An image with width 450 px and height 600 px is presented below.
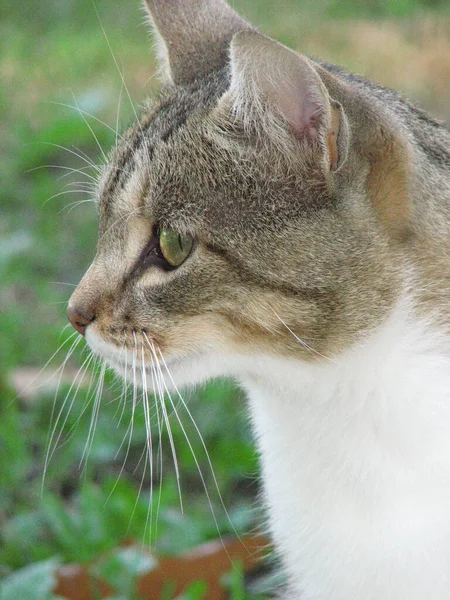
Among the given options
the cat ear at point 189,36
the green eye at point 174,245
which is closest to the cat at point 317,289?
the green eye at point 174,245

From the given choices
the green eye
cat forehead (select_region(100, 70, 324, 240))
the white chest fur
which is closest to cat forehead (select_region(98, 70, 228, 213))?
cat forehead (select_region(100, 70, 324, 240))

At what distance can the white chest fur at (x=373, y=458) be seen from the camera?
96.1 inches

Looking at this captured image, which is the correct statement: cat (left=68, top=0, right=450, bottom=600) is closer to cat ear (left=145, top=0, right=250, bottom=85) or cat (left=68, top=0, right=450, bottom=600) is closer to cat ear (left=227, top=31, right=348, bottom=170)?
cat ear (left=227, top=31, right=348, bottom=170)

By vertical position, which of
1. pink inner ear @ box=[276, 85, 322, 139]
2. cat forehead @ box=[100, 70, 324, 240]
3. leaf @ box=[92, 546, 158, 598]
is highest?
pink inner ear @ box=[276, 85, 322, 139]

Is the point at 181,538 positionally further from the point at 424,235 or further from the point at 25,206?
the point at 25,206

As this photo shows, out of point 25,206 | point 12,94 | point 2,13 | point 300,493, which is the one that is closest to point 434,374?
point 300,493

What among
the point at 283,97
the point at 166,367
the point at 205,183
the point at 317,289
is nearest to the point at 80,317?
the point at 166,367

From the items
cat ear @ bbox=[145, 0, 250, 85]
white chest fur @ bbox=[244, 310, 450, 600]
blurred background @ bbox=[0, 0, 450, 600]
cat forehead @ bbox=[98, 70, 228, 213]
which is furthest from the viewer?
blurred background @ bbox=[0, 0, 450, 600]

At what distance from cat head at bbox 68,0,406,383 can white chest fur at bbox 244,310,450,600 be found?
0.30 ft

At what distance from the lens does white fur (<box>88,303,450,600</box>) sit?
2443 millimetres

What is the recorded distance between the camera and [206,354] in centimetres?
248

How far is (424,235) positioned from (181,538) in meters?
1.41

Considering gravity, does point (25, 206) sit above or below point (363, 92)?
below

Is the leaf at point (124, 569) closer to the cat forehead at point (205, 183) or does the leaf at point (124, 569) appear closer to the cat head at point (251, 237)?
the cat head at point (251, 237)
